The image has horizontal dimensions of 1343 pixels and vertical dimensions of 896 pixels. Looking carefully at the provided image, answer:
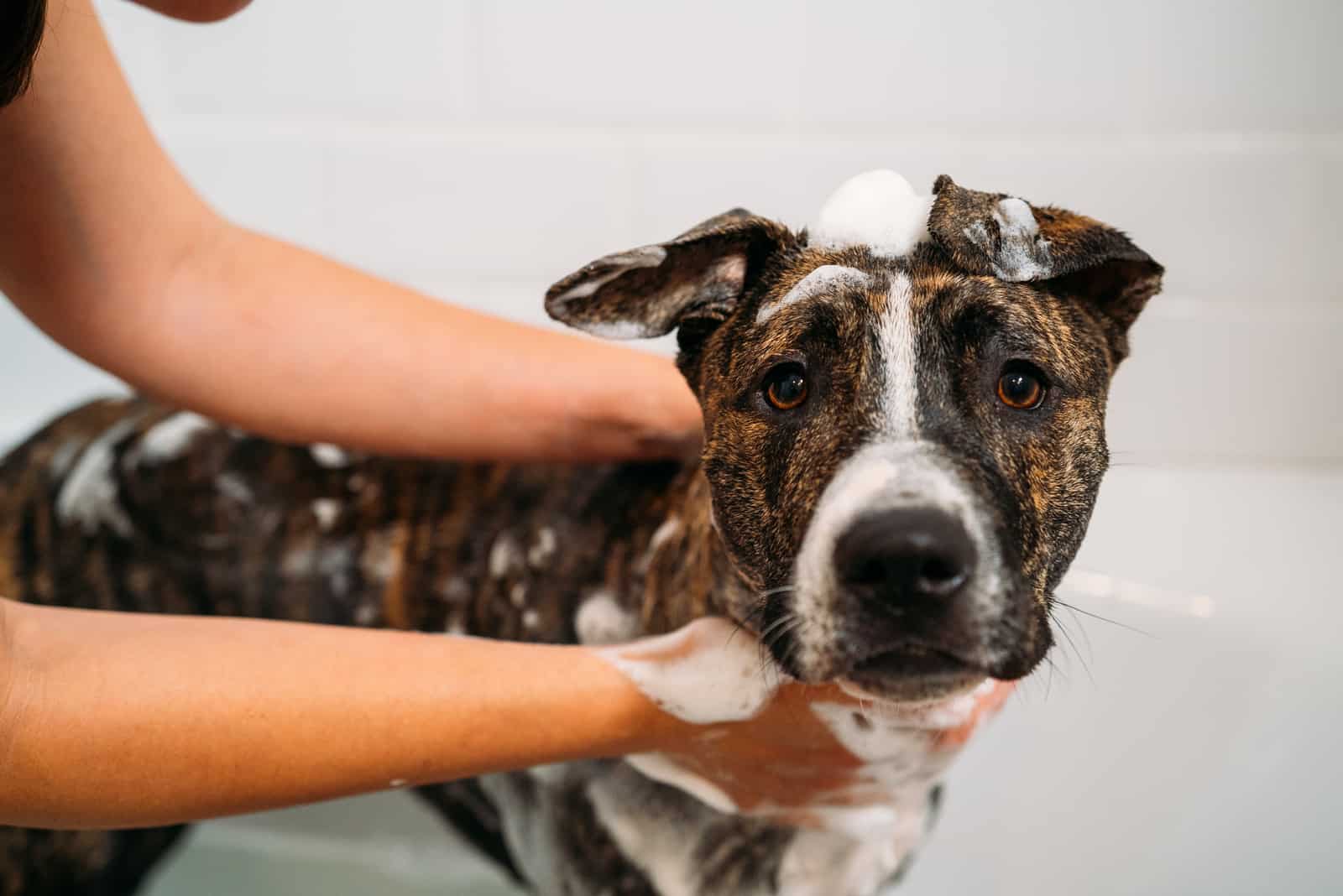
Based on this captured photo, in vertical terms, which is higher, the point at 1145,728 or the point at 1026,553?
the point at 1026,553

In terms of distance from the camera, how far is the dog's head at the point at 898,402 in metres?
0.75

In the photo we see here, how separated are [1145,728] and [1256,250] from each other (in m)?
0.69

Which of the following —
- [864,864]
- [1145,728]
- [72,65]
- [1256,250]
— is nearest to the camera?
[72,65]

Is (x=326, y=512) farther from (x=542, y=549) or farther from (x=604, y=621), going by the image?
(x=604, y=621)

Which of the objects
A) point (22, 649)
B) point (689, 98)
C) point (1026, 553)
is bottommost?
point (22, 649)

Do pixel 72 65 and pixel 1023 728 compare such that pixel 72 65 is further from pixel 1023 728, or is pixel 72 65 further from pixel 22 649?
pixel 1023 728

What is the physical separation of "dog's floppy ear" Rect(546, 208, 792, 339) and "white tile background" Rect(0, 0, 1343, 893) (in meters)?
0.18

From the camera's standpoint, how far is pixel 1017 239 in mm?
807

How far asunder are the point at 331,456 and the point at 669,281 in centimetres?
66

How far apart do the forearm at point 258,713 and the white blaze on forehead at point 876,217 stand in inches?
17.3

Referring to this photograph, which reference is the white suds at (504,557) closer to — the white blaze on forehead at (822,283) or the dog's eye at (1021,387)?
the white blaze on forehead at (822,283)

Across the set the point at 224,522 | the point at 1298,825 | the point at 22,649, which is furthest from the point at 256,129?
the point at 1298,825

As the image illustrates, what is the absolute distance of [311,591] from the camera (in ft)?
4.41

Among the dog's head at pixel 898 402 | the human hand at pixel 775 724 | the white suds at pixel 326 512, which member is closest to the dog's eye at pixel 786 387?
the dog's head at pixel 898 402
